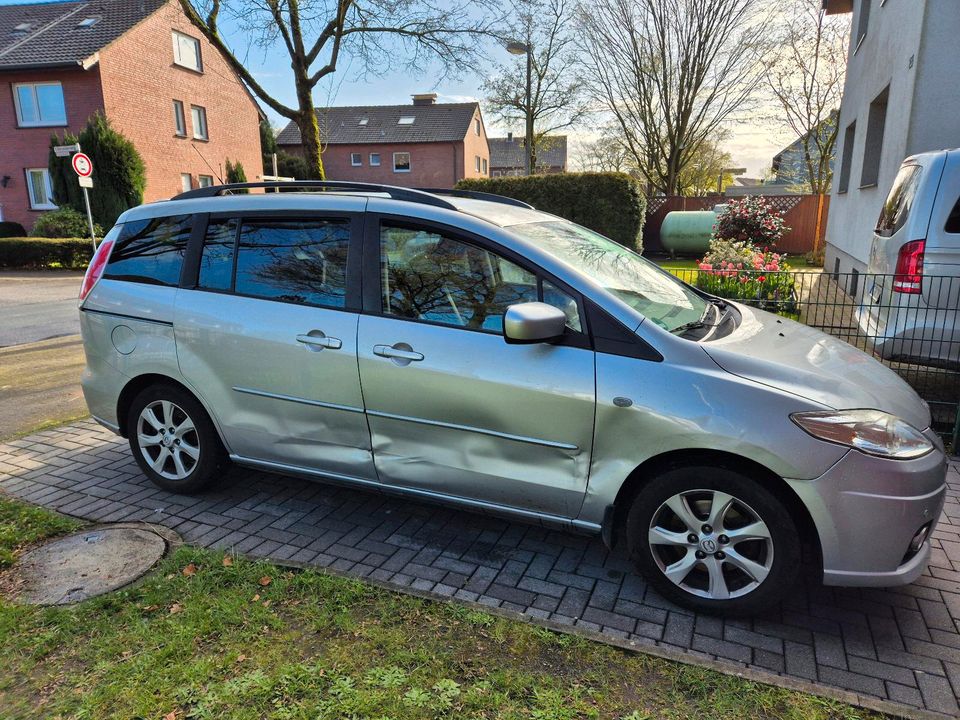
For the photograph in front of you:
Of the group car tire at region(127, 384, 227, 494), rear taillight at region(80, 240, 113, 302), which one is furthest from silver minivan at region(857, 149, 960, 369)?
rear taillight at region(80, 240, 113, 302)

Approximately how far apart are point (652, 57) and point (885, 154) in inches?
746

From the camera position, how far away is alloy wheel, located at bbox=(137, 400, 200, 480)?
4102mm

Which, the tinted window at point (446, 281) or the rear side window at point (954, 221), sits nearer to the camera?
the tinted window at point (446, 281)

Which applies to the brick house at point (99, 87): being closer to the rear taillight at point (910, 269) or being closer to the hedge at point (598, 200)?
the hedge at point (598, 200)

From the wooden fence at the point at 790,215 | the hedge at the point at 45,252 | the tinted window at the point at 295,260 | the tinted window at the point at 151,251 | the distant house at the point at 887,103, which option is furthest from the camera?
the wooden fence at the point at 790,215

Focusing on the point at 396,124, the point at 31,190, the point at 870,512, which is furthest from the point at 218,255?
the point at 396,124

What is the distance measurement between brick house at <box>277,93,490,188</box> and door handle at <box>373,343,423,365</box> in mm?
42674

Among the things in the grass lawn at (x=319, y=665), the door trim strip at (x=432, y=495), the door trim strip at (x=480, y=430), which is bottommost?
the grass lawn at (x=319, y=665)

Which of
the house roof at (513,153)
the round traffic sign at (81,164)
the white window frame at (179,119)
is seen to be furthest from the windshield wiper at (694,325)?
the house roof at (513,153)

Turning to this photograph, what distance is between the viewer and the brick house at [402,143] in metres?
45.2

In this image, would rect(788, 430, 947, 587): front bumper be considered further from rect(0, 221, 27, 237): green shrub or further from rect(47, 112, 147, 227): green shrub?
rect(0, 221, 27, 237): green shrub

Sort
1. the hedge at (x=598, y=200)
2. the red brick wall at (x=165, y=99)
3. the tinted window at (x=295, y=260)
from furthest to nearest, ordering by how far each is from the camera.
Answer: the red brick wall at (x=165, y=99) < the hedge at (x=598, y=200) < the tinted window at (x=295, y=260)

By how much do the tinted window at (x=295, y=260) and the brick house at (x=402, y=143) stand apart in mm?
42015

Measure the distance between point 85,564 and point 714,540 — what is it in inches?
124
